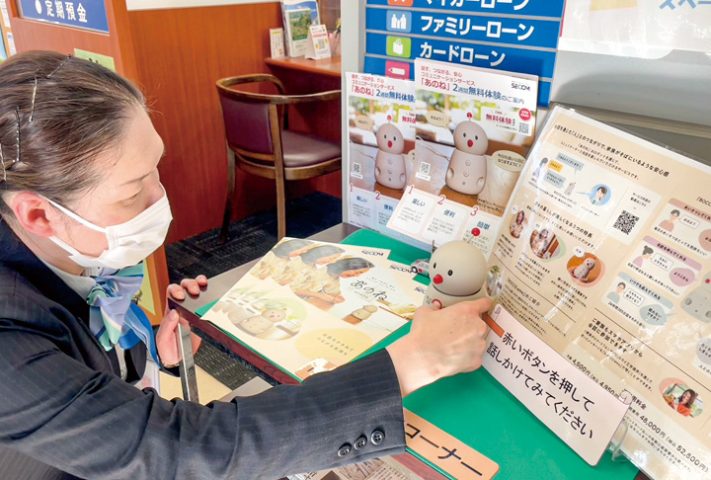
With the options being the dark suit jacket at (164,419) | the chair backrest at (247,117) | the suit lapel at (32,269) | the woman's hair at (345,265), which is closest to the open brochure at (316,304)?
the woman's hair at (345,265)

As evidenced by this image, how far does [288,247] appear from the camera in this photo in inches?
41.1

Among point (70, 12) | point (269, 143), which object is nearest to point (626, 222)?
point (70, 12)

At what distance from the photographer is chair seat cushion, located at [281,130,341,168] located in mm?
2586

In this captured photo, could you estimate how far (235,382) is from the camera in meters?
1.99

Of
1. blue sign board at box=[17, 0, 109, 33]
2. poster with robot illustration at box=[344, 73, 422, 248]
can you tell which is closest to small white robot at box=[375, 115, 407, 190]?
poster with robot illustration at box=[344, 73, 422, 248]

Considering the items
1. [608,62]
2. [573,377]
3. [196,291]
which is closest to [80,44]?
[196,291]

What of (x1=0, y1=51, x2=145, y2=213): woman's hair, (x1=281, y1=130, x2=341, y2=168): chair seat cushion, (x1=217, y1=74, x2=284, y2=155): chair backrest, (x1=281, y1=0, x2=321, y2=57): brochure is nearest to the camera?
(x1=0, y1=51, x2=145, y2=213): woman's hair

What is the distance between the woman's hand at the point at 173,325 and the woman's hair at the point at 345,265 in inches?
8.6

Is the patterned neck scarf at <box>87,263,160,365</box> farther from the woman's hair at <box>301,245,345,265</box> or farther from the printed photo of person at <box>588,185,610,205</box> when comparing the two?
the printed photo of person at <box>588,185,610,205</box>

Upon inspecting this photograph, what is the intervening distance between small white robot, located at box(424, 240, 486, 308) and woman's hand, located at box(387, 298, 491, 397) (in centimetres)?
3

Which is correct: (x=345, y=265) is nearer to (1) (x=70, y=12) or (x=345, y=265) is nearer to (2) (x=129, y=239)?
(2) (x=129, y=239)

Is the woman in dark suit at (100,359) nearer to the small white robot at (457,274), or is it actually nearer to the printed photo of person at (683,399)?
the small white robot at (457,274)

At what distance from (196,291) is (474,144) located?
0.53 metres

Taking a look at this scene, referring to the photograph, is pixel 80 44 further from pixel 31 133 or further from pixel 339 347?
pixel 339 347
